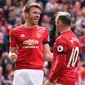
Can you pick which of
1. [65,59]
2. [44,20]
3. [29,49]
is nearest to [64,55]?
[65,59]

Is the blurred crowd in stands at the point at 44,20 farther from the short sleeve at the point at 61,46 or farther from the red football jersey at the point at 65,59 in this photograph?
the short sleeve at the point at 61,46

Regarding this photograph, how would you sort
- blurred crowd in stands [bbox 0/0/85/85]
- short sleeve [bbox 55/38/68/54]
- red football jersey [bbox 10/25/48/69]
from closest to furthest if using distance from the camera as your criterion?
short sleeve [bbox 55/38/68/54]
red football jersey [bbox 10/25/48/69]
blurred crowd in stands [bbox 0/0/85/85]

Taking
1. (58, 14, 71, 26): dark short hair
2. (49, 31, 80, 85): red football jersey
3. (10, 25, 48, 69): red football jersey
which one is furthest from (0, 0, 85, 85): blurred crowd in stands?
(58, 14, 71, 26): dark short hair

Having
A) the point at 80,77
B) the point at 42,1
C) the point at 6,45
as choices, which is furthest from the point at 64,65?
the point at 42,1

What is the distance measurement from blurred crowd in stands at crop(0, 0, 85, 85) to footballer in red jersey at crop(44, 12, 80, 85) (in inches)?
273

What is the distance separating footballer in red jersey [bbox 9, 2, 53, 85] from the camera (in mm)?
10578

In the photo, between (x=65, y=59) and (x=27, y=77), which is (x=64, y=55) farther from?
(x=27, y=77)

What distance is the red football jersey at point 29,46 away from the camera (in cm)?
1058

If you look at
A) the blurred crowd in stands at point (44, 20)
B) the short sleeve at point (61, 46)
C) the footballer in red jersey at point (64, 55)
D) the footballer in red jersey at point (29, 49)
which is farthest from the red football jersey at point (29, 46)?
the blurred crowd in stands at point (44, 20)

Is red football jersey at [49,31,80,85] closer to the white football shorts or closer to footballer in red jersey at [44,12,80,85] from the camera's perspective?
footballer in red jersey at [44,12,80,85]

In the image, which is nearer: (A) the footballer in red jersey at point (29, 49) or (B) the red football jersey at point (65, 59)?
(B) the red football jersey at point (65, 59)

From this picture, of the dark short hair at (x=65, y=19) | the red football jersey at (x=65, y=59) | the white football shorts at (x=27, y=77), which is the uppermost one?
the dark short hair at (x=65, y=19)

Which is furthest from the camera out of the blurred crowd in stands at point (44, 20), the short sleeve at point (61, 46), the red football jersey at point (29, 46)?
the blurred crowd in stands at point (44, 20)

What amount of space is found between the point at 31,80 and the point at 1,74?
6659mm
